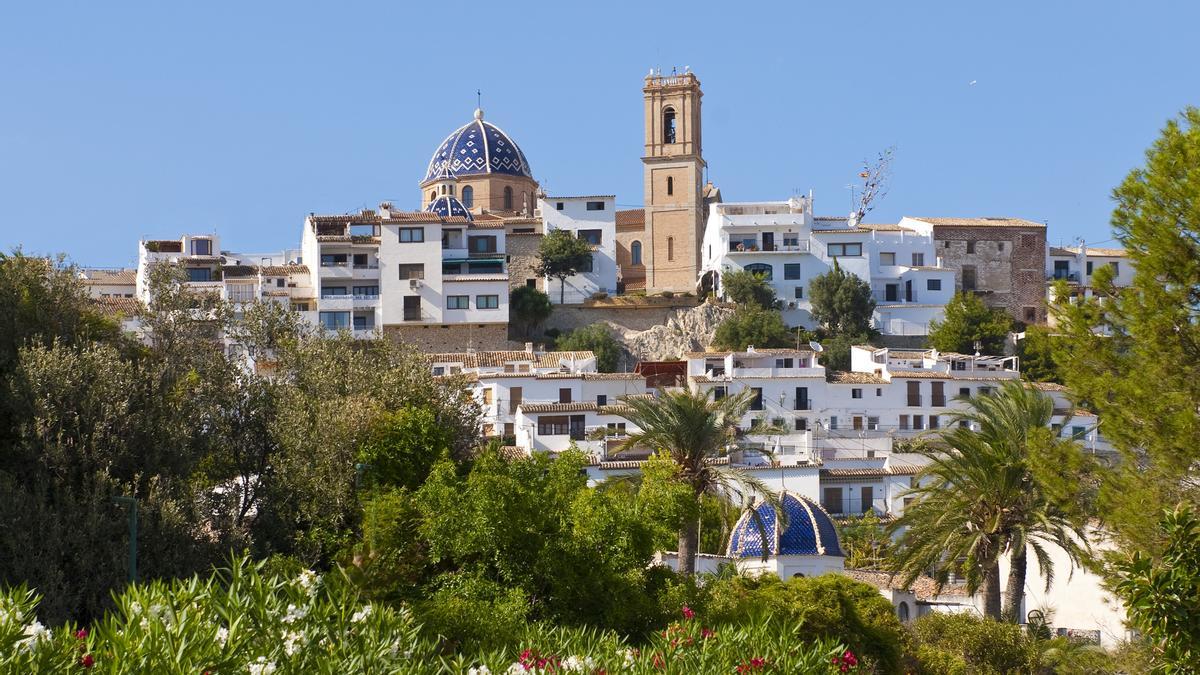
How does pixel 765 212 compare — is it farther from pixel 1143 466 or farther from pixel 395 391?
pixel 1143 466

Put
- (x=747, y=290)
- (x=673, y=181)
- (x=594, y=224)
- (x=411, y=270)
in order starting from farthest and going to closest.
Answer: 1. (x=673, y=181)
2. (x=594, y=224)
3. (x=747, y=290)
4. (x=411, y=270)

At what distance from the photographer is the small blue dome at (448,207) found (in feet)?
248

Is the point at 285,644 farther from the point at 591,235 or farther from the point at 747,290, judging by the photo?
the point at 591,235

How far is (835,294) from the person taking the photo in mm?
66125

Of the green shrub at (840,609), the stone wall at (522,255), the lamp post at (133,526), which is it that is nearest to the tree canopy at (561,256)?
the stone wall at (522,255)

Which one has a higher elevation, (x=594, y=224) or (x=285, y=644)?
(x=594, y=224)

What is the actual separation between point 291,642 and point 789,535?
2393cm

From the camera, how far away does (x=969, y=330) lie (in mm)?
65188

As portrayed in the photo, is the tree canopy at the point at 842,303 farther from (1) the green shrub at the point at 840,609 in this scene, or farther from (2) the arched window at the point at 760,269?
(1) the green shrub at the point at 840,609

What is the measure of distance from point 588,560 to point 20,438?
9.21 meters

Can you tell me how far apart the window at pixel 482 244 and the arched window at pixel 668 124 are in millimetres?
11196

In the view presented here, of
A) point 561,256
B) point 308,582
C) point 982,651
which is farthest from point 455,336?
point 308,582

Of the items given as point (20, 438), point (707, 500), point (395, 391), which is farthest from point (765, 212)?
point (20, 438)

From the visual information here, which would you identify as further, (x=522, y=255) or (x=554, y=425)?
(x=522, y=255)
